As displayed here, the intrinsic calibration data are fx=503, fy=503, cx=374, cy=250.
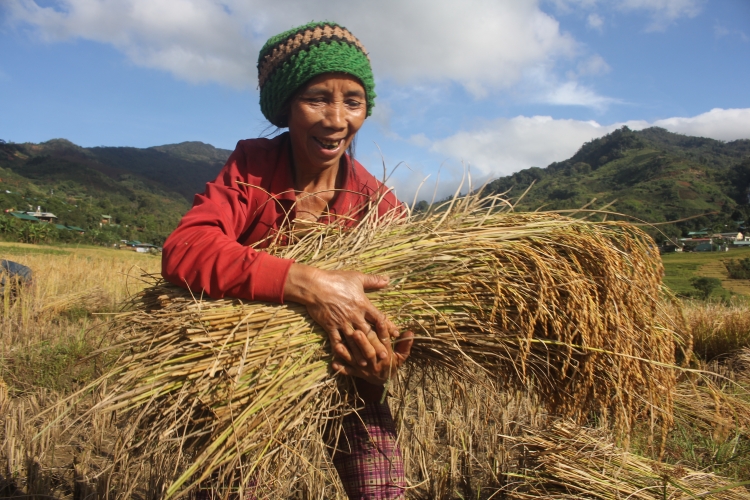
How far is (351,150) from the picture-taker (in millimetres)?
2092

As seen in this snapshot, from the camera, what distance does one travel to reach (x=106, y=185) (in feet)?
305

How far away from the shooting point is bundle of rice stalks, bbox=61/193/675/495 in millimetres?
1272

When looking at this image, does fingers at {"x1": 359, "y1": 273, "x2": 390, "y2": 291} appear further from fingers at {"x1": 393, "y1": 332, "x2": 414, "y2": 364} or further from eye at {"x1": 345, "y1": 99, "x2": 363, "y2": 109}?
eye at {"x1": 345, "y1": 99, "x2": 363, "y2": 109}

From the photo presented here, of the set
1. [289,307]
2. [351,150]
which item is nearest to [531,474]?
[289,307]

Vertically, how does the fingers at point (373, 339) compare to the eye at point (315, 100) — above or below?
below

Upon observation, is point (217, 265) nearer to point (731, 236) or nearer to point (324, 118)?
point (324, 118)

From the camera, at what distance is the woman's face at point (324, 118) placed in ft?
5.80

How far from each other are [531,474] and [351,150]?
1.54 m

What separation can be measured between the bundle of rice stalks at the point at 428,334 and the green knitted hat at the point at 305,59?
536mm

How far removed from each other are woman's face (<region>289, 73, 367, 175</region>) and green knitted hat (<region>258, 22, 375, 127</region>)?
1.4 inches

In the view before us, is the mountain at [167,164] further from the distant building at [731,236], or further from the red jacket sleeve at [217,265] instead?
the red jacket sleeve at [217,265]

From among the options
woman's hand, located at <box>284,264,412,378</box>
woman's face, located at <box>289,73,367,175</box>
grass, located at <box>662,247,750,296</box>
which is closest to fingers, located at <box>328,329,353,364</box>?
woman's hand, located at <box>284,264,412,378</box>

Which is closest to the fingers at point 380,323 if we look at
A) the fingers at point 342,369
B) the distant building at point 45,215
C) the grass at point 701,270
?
the fingers at point 342,369

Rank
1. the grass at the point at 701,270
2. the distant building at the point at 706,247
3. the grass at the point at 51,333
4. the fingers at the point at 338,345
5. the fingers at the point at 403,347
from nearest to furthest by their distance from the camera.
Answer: the fingers at the point at 338,345 < the fingers at the point at 403,347 < the grass at the point at 51,333 < the grass at the point at 701,270 < the distant building at the point at 706,247
